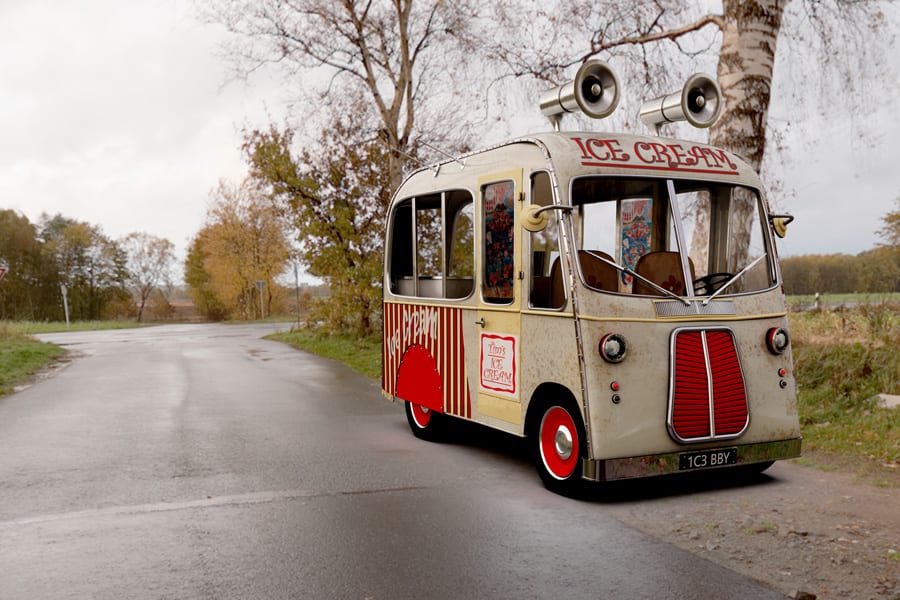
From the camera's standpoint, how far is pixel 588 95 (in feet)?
21.9

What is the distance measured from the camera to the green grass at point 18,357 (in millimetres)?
14912

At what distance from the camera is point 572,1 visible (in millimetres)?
12930

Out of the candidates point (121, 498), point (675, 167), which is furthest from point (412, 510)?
point (675, 167)

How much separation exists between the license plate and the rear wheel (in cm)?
306

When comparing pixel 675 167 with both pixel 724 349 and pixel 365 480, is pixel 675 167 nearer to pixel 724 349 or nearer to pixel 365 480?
pixel 724 349

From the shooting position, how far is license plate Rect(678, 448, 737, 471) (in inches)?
224

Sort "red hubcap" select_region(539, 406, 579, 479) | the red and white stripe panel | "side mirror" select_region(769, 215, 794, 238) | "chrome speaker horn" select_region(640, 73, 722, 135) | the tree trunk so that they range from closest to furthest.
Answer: "red hubcap" select_region(539, 406, 579, 479)
"side mirror" select_region(769, 215, 794, 238)
"chrome speaker horn" select_region(640, 73, 722, 135)
the red and white stripe panel
the tree trunk

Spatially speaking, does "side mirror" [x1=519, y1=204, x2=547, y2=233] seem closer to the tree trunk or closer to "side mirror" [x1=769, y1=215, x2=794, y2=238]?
"side mirror" [x1=769, y1=215, x2=794, y2=238]

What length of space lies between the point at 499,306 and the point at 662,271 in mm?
1362

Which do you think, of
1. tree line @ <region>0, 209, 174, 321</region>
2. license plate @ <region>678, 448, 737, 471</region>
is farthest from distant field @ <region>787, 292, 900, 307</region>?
tree line @ <region>0, 209, 174, 321</region>

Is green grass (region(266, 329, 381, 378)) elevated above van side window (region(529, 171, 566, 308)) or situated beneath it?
situated beneath

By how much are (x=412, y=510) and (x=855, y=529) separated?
284cm

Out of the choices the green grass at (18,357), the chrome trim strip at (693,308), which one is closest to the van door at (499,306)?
the chrome trim strip at (693,308)

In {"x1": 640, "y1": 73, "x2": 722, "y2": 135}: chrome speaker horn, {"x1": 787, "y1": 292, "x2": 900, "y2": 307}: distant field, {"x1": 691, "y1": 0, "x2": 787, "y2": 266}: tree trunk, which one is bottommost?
{"x1": 787, "y1": 292, "x2": 900, "y2": 307}: distant field
